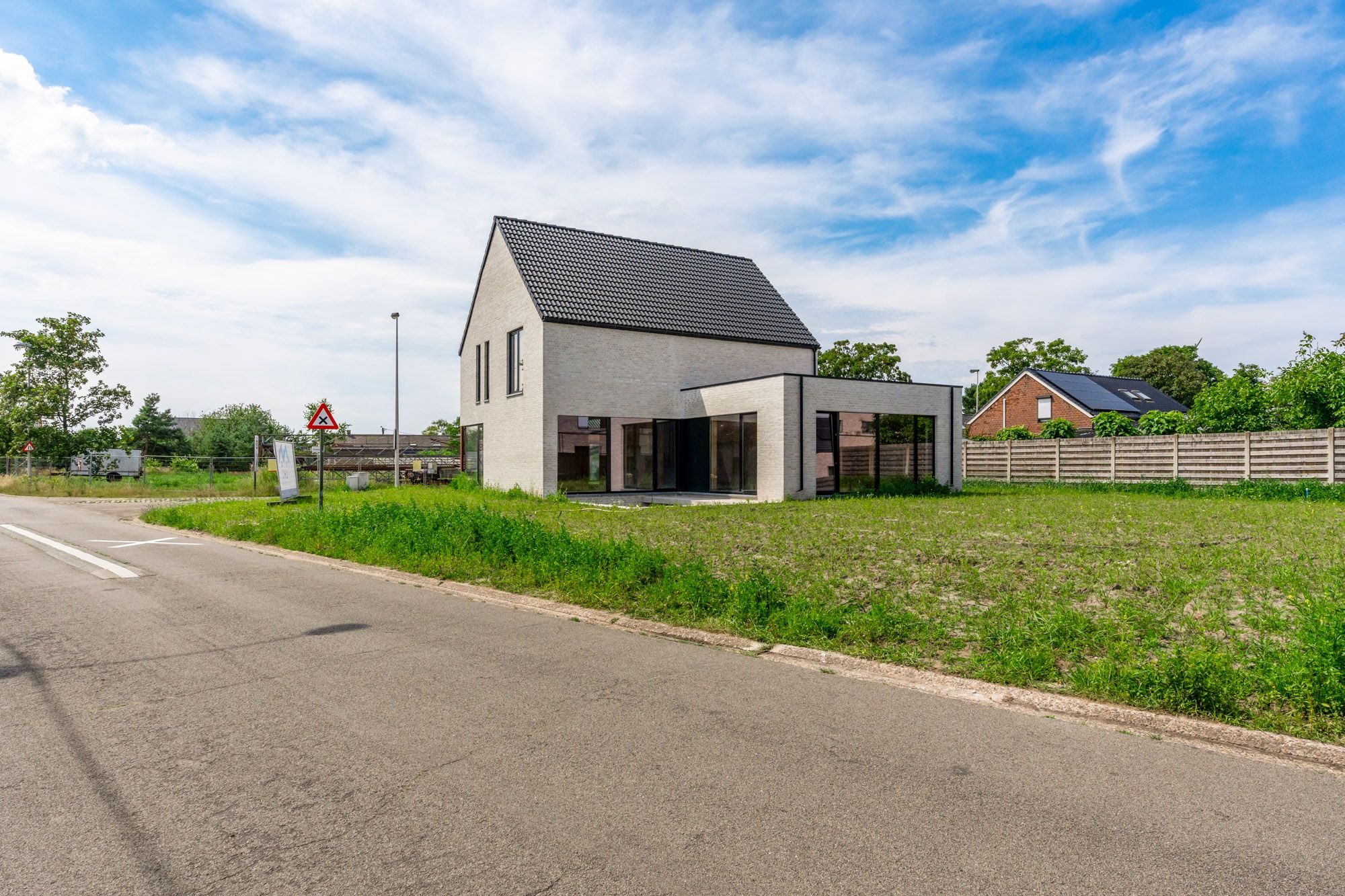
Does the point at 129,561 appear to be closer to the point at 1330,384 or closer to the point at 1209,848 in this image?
the point at 1209,848

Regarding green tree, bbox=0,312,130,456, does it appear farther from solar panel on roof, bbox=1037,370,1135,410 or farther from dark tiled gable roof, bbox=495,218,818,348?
solar panel on roof, bbox=1037,370,1135,410

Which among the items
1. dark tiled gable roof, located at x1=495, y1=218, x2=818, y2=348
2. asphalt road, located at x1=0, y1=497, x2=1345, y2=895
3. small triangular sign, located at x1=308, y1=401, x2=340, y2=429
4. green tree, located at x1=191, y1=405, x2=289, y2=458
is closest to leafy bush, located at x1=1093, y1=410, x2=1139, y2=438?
dark tiled gable roof, located at x1=495, y1=218, x2=818, y2=348

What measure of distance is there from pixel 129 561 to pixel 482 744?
1021 centimetres

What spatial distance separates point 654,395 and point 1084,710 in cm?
1883

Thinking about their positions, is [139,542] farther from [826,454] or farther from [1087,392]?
[1087,392]

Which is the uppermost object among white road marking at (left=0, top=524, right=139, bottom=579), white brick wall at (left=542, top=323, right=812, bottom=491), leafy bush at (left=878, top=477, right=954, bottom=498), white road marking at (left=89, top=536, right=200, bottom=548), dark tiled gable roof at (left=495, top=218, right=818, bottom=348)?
dark tiled gable roof at (left=495, top=218, right=818, bottom=348)

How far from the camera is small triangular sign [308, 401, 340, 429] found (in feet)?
54.7

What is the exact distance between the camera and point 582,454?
71.5 ft

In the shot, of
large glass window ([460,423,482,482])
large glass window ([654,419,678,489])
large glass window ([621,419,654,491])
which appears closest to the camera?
large glass window ([621,419,654,491])

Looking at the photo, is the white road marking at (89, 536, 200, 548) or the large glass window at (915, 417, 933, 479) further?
the large glass window at (915, 417, 933, 479)

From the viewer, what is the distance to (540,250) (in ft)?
77.0

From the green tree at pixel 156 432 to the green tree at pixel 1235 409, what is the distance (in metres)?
72.4

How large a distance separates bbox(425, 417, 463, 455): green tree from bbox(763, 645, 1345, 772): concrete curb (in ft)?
77.0

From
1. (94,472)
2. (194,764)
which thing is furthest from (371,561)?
(94,472)
